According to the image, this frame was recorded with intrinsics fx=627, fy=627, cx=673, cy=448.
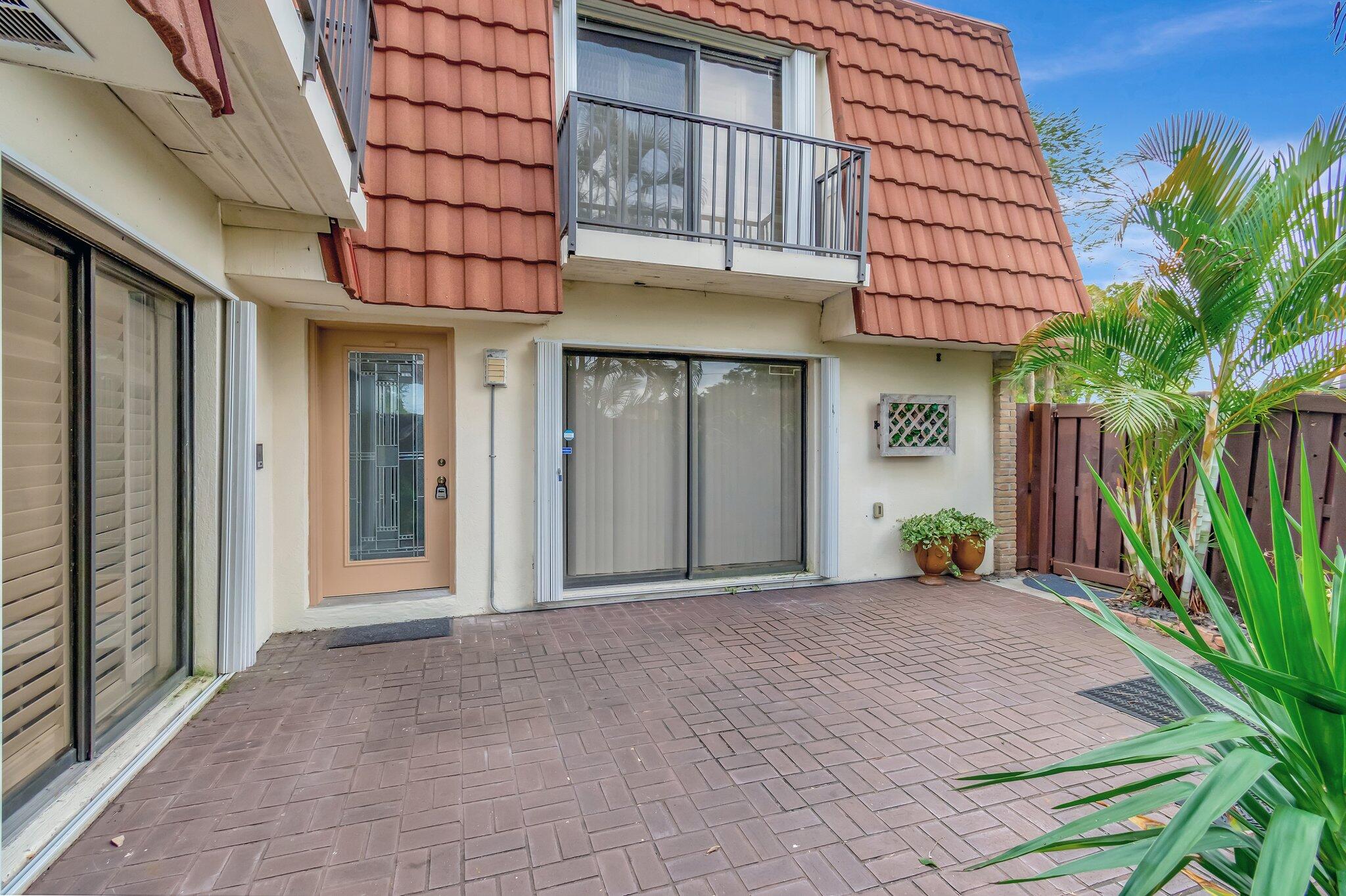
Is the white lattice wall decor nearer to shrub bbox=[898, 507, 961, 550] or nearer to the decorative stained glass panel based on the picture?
shrub bbox=[898, 507, 961, 550]

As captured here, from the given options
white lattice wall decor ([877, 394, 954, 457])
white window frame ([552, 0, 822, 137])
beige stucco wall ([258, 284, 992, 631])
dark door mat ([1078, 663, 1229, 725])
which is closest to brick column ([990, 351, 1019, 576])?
beige stucco wall ([258, 284, 992, 631])

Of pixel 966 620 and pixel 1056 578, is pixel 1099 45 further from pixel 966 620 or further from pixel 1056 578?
pixel 966 620

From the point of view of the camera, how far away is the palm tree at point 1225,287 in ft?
13.5

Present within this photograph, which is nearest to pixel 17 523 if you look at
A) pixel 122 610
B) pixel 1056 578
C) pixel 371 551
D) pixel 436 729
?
pixel 122 610

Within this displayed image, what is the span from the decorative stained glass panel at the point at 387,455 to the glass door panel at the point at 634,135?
6.74ft

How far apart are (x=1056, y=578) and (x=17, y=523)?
7749 millimetres

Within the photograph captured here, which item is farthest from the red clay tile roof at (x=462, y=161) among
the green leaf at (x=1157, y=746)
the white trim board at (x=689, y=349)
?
the green leaf at (x=1157, y=746)

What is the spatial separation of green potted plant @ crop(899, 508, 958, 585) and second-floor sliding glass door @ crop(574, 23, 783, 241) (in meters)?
3.13

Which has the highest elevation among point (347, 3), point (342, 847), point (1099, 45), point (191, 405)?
point (1099, 45)

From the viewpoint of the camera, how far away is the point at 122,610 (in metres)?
2.97

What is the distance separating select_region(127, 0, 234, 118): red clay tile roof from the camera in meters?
1.55

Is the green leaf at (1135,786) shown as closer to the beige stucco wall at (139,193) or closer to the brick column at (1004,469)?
the beige stucco wall at (139,193)

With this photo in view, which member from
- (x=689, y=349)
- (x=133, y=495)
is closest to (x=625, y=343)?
(x=689, y=349)

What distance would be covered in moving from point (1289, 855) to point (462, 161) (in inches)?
215
